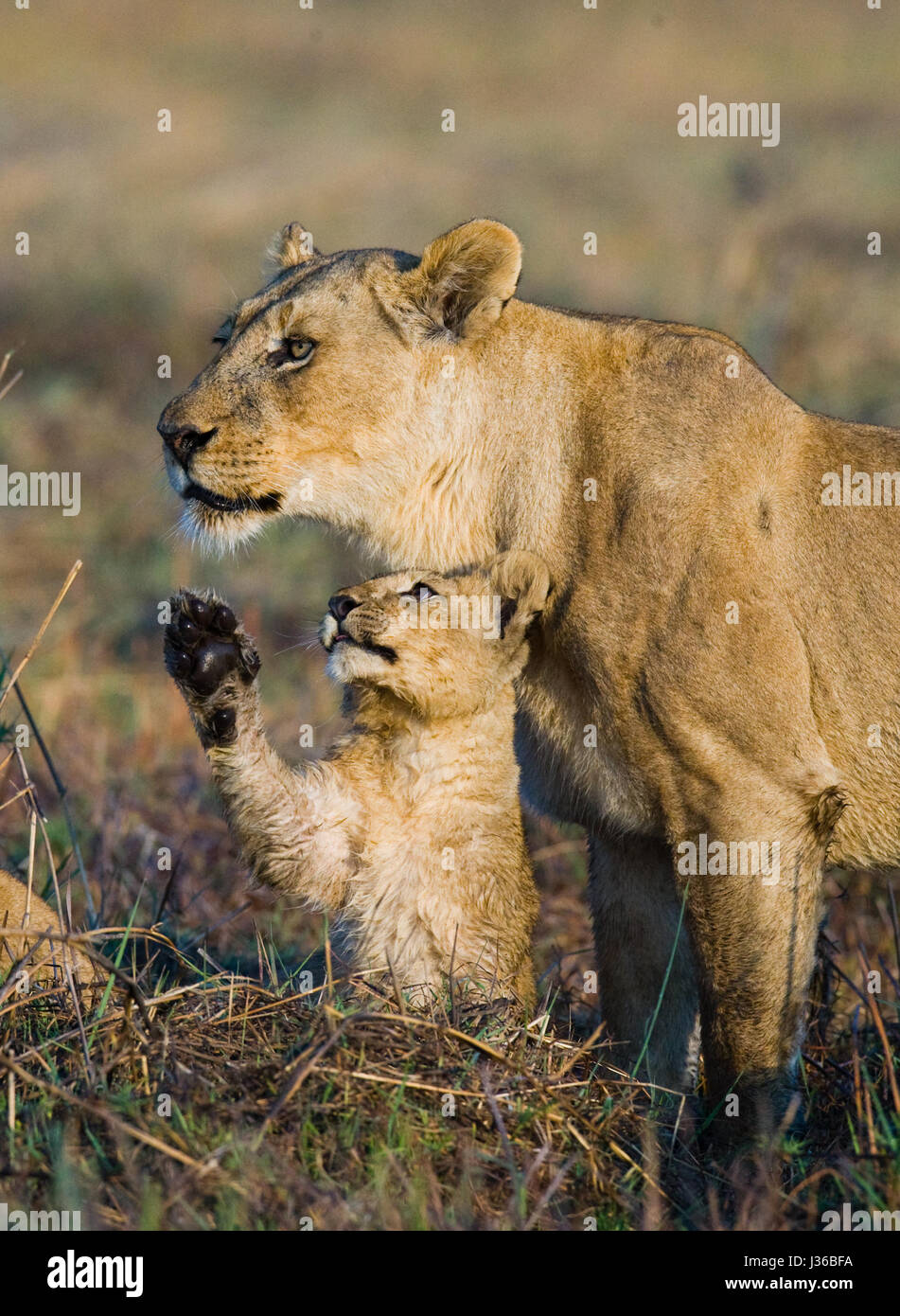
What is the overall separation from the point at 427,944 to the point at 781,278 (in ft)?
45.0

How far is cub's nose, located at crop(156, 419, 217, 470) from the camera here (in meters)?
5.14

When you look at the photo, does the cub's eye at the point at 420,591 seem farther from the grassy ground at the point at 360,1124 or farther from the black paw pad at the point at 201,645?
the grassy ground at the point at 360,1124

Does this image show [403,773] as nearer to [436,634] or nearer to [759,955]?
[436,634]

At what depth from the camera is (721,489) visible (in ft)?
16.1

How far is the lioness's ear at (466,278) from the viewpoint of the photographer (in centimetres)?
514

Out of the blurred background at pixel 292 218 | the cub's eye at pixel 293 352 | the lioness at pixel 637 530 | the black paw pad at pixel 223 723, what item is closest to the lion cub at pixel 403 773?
the black paw pad at pixel 223 723

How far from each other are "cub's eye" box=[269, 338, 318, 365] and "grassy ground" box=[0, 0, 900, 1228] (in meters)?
0.80

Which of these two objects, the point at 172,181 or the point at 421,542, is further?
the point at 172,181

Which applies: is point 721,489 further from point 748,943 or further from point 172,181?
point 172,181

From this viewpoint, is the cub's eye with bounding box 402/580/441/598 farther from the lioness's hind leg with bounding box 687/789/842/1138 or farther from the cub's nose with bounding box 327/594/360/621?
the lioness's hind leg with bounding box 687/789/842/1138

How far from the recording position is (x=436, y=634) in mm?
4988

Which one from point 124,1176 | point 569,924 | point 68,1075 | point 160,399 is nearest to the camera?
point 124,1176

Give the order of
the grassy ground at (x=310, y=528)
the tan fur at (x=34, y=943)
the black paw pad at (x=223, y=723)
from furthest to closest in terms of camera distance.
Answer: the black paw pad at (x=223, y=723), the tan fur at (x=34, y=943), the grassy ground at (x=310, y=528)

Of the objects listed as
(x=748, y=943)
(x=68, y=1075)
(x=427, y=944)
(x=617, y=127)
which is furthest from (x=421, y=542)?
(x=617, y=127)
